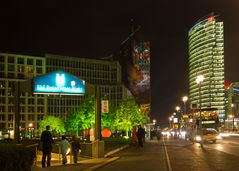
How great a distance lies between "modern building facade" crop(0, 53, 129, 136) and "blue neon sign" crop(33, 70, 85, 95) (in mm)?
114350

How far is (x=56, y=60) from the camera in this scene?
162 metres

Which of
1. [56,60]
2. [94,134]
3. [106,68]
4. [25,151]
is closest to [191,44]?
[106,68]

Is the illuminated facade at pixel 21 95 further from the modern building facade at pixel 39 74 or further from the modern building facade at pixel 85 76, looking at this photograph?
the modern building facade at pixel 85 76

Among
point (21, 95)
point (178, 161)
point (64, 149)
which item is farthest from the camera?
point (21, 95)

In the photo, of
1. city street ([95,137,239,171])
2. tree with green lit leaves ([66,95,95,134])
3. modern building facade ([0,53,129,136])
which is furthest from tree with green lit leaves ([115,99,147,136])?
modern building facade ([0,53,129,136])

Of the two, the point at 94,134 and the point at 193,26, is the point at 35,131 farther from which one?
the point at 94,134

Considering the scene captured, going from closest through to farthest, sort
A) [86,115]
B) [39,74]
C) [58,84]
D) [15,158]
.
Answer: [15,158], [58,84], [86,115], [39,74]

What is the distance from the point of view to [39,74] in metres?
156

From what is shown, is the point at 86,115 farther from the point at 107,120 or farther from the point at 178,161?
the point at 178,161

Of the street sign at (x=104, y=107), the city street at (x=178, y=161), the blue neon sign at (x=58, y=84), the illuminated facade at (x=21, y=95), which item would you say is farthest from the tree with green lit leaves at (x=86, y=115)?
the blue neon sign at (x=58, y=84)

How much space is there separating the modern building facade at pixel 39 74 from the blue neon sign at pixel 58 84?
4502 inches

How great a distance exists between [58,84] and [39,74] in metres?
132

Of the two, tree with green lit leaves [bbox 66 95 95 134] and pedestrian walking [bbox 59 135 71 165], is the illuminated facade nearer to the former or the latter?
tree with green lit leaves [bbox 66 95 95 134]

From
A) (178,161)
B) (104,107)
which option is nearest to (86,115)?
(104,107)
